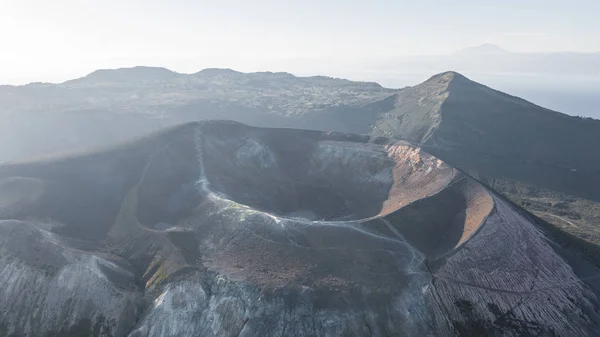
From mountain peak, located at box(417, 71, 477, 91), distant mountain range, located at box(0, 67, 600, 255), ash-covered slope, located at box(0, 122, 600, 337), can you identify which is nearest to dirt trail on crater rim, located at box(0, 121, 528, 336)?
ash-covered slope, located at box(0, 122, 600, 337)

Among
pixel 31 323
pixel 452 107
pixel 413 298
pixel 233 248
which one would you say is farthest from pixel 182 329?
pixel 452 107

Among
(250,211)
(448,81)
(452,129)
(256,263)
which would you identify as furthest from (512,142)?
(256,263)

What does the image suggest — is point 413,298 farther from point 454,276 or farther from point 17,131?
point 17,131

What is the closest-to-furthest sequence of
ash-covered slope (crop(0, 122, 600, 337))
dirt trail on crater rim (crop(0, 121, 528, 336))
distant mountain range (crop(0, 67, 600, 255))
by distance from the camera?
ash-covered slope (crop(0, 122, 600, 337)) < dirt trail on crater rim (crop(0, 121, 528, 336)) < distant mountain range (crop(0, 67, 600, 255))

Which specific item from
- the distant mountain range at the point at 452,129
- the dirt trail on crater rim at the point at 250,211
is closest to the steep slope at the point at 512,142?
the distant mountain range at the point at 452,129

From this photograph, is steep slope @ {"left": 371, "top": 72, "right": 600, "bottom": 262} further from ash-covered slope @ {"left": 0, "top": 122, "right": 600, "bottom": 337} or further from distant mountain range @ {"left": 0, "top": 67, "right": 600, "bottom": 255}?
ash-covered slope @ {"left": 0, "top": 122, "right": 600, "bottom": 337}

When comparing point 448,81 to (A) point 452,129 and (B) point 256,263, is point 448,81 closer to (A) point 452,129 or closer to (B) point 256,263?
(A) point 452,129
